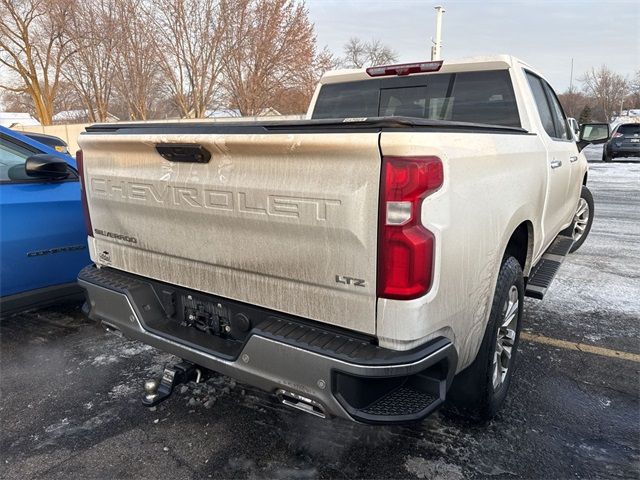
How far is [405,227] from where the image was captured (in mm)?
1827

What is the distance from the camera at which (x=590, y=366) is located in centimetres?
346

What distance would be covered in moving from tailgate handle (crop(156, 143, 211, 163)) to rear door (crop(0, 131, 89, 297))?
5.94 feet

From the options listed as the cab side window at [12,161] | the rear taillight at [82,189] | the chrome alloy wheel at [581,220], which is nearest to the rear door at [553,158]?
the chrome alloy wheel at [581,220]

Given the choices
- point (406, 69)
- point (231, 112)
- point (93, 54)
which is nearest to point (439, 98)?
point (406, 69)

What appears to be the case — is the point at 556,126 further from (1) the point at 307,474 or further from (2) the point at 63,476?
(2) the point at 63,476

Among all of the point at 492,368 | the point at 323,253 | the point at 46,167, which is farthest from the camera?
the point at 46,167

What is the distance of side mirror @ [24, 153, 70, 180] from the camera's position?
3.67m

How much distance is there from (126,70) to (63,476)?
2513 centimetres

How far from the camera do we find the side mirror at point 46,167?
3.67 m

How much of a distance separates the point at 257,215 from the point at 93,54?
28.4 metres

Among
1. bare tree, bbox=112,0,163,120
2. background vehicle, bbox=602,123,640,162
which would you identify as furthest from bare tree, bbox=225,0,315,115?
background vehicle, bbox=602,123,640,162

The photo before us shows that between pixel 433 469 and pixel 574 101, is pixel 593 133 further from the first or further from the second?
pixel 574 101

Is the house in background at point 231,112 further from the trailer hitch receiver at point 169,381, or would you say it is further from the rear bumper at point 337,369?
the rear bumper at point 337,369

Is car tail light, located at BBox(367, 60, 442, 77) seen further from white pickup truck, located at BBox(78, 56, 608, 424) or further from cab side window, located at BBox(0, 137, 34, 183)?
cab side window, located at BBox(0, 137, 34, 183)
